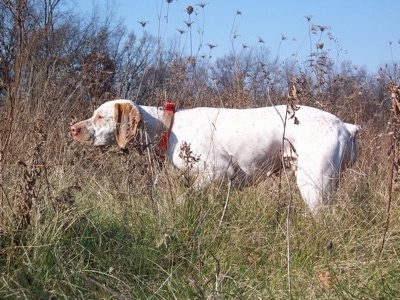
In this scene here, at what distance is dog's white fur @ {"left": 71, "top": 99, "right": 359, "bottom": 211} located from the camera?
4.70m

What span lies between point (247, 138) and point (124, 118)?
0.95 meters

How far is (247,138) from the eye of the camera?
5.05 meters

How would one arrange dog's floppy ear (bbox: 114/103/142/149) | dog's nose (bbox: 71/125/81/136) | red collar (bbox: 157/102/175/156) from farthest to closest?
dog's nose (bbox: 71/125/81/136)
dog's floppy ear (bbox: 114/103/142/149)
red collar (bbox: 157/102/175/156)

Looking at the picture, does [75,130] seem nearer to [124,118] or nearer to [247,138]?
[124,118]

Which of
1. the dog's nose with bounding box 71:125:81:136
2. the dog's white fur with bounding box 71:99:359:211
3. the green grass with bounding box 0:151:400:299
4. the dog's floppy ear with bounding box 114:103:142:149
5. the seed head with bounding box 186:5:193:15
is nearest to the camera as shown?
the green grass with bounding box 0:151:400:299

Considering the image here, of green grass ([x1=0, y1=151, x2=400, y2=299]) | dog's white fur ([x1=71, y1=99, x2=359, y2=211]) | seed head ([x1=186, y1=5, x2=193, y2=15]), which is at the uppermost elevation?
seed head ([x1=186, y1=5, x2=193, y2=15])

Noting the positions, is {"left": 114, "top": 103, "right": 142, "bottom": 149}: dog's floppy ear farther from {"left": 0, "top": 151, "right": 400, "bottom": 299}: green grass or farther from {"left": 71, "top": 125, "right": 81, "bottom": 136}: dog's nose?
{"left": 0, "top": 151, "right": 400, "bottom": 299}: green grass

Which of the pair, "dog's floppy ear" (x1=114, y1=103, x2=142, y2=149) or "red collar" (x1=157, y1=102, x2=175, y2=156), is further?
"dog's floppy ear" (x1=114, y1=103, x2=142, y2=149)

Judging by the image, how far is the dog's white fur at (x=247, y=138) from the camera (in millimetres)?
4695

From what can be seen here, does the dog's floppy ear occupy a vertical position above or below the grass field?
above

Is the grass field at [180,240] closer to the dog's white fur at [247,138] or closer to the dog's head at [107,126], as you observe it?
the dog's white fur at [247,138]

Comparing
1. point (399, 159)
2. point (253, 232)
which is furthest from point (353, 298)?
point (253, 232)

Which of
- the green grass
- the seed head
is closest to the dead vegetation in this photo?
the green grass

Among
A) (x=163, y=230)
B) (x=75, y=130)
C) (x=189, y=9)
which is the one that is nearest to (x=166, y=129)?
(x=75, y=130)
